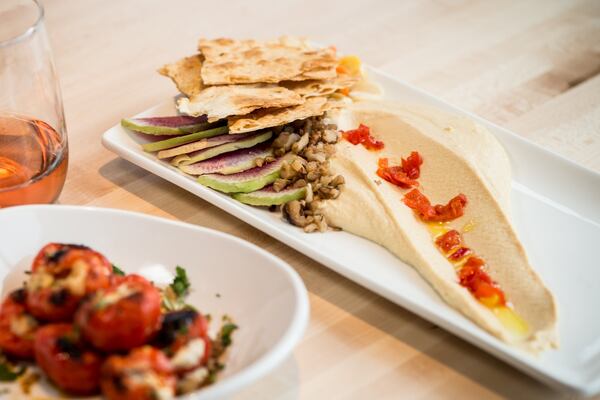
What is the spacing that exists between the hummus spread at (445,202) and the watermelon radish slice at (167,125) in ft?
2.18

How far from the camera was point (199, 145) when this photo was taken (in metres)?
3.37

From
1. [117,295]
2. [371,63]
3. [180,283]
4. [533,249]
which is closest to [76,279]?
[117,295]

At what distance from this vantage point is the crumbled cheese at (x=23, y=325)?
7.52 feet

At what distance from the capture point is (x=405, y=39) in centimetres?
484

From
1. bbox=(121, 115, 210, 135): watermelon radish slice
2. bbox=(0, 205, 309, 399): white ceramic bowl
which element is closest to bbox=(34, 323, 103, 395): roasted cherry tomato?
bbox=(0, 205, 309, 399): white ceramic bowl

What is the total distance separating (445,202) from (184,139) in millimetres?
1186

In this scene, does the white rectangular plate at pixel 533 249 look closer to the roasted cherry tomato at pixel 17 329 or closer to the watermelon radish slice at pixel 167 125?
the watermelon radish slice at pixel 167 125

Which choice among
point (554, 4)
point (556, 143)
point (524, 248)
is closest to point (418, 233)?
point (524, 248)

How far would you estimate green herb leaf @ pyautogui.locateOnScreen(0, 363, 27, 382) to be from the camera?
2309 millimetres

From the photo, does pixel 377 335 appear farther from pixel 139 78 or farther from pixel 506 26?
pixel 506 26

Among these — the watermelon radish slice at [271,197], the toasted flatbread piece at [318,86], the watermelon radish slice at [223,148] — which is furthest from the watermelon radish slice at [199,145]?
the toasted flatbread piece at [318,86]

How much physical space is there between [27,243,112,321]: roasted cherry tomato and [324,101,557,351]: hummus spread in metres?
1.12

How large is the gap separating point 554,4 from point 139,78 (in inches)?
113

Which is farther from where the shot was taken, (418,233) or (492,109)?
(492,109)
